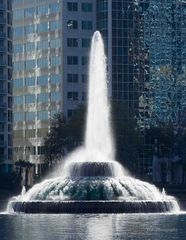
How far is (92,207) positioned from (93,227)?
58.9 ft

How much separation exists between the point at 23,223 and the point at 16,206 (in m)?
16.1

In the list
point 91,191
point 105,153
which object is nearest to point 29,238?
point 91,191

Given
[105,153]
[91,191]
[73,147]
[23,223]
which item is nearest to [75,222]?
[23,223]

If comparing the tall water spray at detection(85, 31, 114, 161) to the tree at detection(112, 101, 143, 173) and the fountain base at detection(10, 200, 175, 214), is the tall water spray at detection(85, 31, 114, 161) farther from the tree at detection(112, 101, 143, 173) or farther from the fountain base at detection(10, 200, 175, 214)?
the tree at detection(112, 101, 143, 173)

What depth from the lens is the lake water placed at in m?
68.8

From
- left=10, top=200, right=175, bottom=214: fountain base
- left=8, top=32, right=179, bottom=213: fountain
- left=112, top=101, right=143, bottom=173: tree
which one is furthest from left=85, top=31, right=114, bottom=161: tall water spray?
left=112, top=101, right=143, bottom=173: tree

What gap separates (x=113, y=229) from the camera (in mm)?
74875

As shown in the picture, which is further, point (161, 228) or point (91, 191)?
point (91, 191)

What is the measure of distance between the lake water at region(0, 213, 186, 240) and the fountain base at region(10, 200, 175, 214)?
55.8 inches

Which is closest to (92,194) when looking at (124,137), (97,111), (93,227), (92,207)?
(92,207)

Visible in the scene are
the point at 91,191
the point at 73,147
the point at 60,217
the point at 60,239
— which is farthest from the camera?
the point at 73,147

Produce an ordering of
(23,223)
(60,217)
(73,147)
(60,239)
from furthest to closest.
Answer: (73,147) → (60,217) → (23,223) → (60,239)

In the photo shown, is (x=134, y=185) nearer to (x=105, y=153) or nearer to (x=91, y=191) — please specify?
(x=91, y=191)

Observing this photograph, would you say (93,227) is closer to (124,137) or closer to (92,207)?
(92,207)
